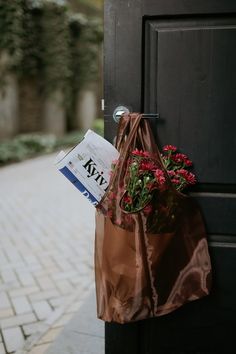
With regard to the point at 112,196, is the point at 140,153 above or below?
above

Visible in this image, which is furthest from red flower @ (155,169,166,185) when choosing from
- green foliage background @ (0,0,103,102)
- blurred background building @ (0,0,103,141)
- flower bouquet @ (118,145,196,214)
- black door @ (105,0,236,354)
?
blurred background building @ (0,0,103,141)

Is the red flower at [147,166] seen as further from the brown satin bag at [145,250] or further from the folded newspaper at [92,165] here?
the folded newspaper at [92,165]

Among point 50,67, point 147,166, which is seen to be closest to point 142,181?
point 147,166

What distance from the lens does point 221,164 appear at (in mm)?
1975

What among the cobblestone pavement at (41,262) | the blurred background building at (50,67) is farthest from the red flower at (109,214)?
the blurred background building at (50,67)

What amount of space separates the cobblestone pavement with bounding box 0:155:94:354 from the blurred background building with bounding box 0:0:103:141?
4165 millimetres

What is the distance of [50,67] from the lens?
13.3 meters

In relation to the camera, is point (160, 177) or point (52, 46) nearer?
point (160, 177)

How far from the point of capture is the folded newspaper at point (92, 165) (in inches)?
76.2

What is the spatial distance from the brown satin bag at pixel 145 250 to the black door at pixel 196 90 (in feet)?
0.29

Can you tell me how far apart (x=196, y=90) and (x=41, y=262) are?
2.93 m

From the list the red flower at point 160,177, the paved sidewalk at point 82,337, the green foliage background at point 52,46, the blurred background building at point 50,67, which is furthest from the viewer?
the blurred background building at point 50,67

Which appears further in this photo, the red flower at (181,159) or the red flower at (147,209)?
the red flower at (181,159)

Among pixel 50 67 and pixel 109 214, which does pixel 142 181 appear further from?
pixel 50 67
